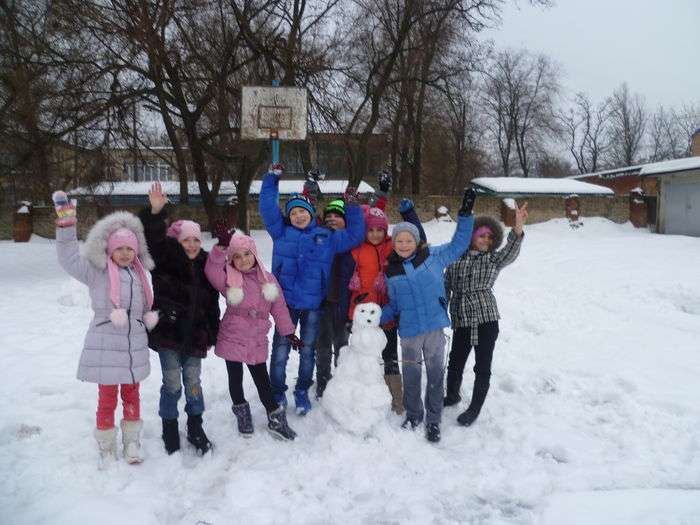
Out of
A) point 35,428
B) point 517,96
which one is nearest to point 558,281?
point 35,428

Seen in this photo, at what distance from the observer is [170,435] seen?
3.51m

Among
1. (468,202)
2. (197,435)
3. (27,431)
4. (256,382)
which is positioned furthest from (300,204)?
(27,431)

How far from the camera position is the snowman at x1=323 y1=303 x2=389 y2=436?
3.74 m

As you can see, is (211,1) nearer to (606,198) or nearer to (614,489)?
(614,489)

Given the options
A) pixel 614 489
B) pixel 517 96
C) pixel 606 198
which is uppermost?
pixel 517 96

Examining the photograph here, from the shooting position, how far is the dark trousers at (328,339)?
4.25 metres

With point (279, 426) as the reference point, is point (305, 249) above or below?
above

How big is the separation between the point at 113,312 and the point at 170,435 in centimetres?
103

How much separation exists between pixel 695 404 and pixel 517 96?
37.4 m

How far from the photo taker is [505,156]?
39719mm

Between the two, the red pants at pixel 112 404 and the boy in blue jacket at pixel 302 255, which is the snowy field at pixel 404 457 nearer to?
the red pants at pixel 112 404

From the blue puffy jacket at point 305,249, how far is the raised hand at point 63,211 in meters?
1.39

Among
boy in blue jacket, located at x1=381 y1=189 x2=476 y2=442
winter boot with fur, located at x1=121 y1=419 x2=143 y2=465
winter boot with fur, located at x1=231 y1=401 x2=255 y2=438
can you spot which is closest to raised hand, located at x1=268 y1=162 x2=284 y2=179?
boy in blue jacket, located at x1=381 y1=189 x2=476 y2=442

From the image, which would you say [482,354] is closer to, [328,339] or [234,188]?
[328,339]
